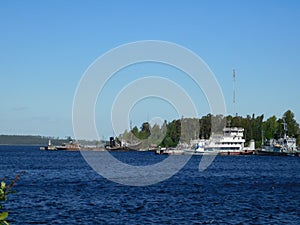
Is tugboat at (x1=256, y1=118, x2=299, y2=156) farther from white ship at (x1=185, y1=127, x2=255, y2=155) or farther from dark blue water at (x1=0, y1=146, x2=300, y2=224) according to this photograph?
dark blue water at (x1=0, y1=146, x2=300, y2=224)

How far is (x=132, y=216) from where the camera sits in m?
35.1

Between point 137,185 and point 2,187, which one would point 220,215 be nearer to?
point 137,185

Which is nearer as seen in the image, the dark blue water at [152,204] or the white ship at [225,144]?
the dark blue water at [152,204]

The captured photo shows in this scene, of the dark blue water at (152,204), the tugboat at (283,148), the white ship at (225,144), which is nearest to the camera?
the dark blue water at (152,204)

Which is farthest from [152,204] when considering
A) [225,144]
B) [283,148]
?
[283,148]

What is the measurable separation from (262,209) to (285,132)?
159416mm

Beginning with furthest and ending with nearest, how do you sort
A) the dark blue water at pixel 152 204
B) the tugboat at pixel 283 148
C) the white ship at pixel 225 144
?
1. the tugboat at pixel 283 148
2. the white ship at pixel 225 144
3. the dark blue water at pixel 152 204

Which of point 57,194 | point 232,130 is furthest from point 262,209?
point 232,130

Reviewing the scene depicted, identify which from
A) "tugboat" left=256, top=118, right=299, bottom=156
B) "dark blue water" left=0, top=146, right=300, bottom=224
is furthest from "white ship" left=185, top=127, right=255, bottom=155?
"dark blue water" left=0, top=146, right=300, bottom=224

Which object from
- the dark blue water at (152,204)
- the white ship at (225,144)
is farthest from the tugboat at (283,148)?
the dark blue water at (152,204)

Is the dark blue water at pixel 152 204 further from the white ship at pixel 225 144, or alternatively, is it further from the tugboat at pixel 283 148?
the tugboat at pixel 283 148

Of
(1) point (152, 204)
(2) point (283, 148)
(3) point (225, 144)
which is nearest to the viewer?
(1) point (152, 204)

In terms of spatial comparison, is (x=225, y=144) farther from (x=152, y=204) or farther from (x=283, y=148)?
(x=152, y=204)

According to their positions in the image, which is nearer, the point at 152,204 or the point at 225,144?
the point at 152,204
